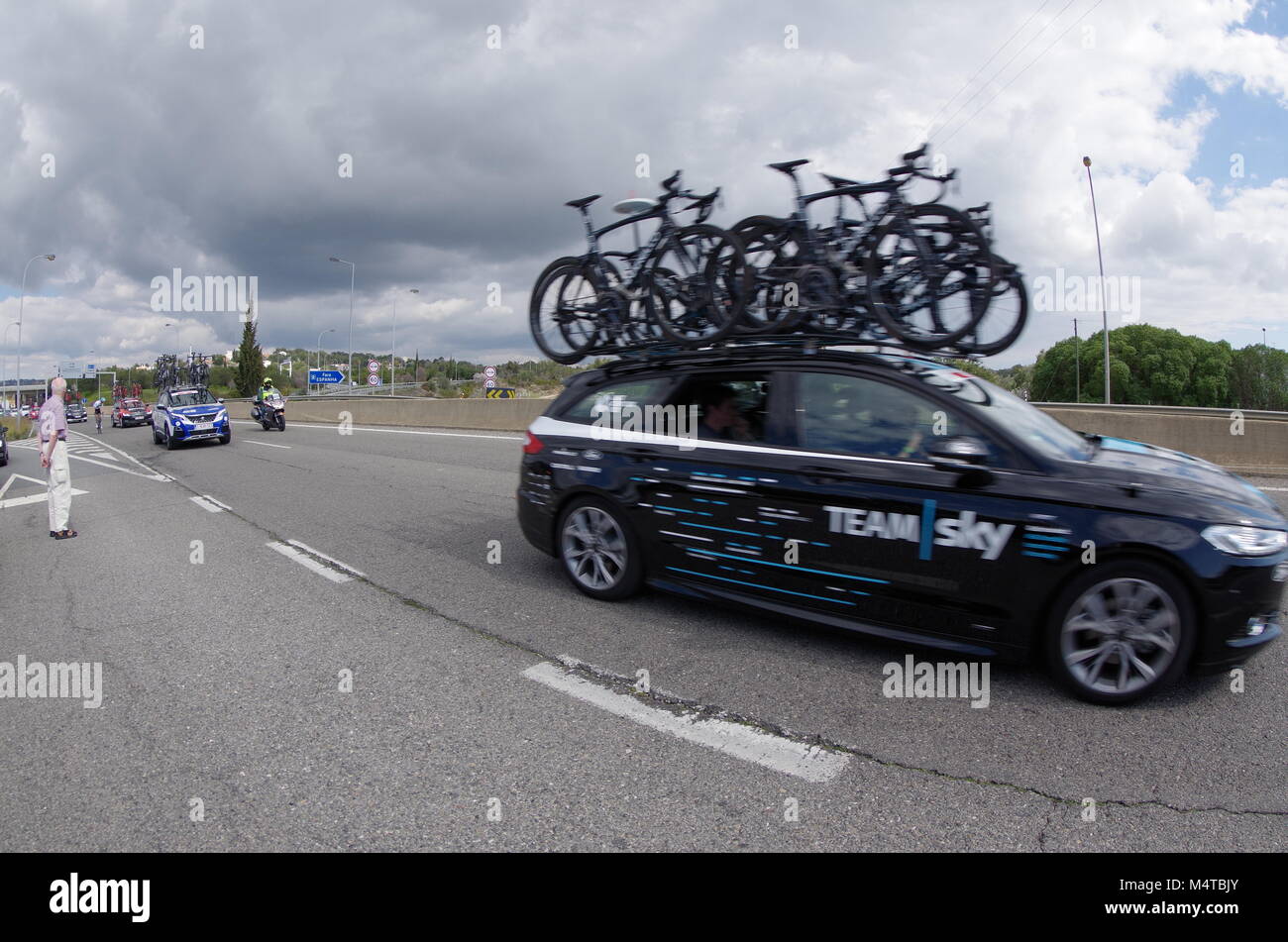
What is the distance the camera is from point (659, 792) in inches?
110

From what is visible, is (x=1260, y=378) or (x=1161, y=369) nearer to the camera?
(x=1161, y=369)

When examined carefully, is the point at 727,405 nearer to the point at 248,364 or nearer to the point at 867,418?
the point at 867,418

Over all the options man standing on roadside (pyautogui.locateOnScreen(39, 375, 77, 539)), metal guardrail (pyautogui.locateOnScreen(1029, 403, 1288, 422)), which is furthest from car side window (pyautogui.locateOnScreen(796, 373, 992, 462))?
man standing on roadside (pyautogui.locateOnScreen(39, 375, 77, 539))

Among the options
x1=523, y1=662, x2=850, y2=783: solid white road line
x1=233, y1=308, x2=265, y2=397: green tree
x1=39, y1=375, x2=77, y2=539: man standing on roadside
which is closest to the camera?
x1=523, y1=662, x2=850, y2=783: solid white road line

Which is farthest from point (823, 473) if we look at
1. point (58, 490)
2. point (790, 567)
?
point (58, 490)

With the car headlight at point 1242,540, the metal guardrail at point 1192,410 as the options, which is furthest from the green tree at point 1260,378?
the car headlight at point 1242,540

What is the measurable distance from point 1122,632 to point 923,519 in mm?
958

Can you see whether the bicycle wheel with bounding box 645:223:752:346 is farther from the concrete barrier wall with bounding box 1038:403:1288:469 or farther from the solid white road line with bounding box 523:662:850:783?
the concrete barrier wall with bounding box 1038:403:1288:469

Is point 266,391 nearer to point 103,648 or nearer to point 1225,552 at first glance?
point 103,648

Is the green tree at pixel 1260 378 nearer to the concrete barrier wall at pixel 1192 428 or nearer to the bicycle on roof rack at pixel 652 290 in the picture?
the concrete barrier wall at pixel 1192 428

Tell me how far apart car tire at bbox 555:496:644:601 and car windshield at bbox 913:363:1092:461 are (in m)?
2.07

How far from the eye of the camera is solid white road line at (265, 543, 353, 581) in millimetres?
5965

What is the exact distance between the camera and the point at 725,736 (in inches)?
127
